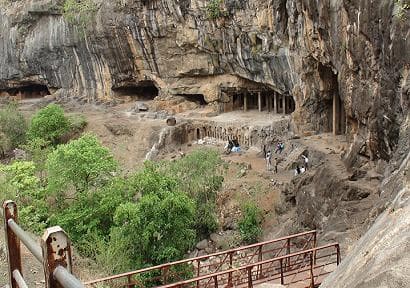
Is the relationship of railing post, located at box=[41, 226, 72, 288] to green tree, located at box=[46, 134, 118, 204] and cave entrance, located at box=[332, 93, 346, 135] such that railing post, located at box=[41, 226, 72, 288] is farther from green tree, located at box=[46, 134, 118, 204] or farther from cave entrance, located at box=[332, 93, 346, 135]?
cave entrance, located at box=[332, 93, 346, 135]

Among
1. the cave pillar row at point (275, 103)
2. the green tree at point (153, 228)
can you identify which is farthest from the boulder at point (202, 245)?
the cave pillar row at point (275, 103)

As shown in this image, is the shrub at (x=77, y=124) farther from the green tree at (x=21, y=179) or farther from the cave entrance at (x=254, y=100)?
the green tree at (x=21, y=179)

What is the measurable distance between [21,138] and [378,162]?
24148mm

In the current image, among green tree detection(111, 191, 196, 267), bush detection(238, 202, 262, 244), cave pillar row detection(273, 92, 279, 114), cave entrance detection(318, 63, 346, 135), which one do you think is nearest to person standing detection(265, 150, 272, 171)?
cave entrance detection(318, 63, 346, 135)

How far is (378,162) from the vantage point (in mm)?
15359

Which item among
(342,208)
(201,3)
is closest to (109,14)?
(201,3)

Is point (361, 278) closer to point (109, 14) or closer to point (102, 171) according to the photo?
point (102, 171)

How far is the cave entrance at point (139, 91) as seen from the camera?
37.6m

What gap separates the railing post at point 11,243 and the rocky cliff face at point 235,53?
1156 centimetres

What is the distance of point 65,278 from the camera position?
1586 mm

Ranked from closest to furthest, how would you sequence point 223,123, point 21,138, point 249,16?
point 249,16, point 223,123, point 21,138

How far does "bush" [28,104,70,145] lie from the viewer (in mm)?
30406

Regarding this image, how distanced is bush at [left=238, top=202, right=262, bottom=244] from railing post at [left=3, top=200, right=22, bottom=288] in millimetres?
16090

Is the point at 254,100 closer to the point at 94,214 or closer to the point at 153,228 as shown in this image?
the point at 94,214
